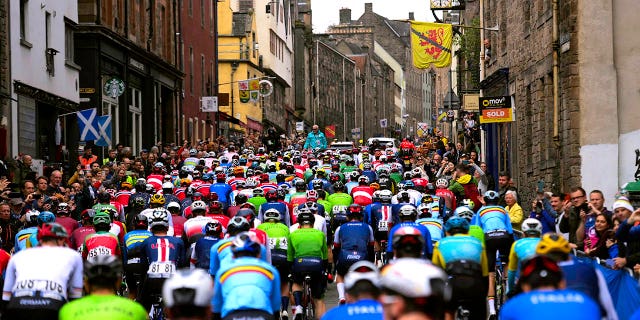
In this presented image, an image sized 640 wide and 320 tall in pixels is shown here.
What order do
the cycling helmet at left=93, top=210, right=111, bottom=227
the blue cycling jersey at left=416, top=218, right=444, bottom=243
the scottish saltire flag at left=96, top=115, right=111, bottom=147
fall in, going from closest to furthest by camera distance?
1. the cycling helmet at left=93, top=210, right=111, bottom=227
2. the blue cycling jersey at left=416, top=218, right=444, bottom=243
3. the scottish saltire flag at left=96, top=115, right=111, bottom=147

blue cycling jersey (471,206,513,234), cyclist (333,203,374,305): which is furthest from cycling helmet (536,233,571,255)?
cyclist (333,203,374,305)

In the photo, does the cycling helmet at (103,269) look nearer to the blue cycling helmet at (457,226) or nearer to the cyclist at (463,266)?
the cyclist at (463,266)

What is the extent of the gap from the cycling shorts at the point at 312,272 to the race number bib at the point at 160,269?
2333 mm

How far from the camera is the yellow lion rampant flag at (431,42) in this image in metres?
37.7

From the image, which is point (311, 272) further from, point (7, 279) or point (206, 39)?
point (206, 39)

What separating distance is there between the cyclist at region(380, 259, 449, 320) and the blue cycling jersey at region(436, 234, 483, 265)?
21.0ft

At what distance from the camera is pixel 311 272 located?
58.1ft

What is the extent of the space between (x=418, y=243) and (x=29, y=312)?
3248mm

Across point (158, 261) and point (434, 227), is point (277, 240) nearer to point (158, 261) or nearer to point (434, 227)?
point (434, 227)

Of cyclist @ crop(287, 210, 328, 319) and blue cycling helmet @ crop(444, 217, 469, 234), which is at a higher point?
blue cycling helmet @ crop(444, 217, 469, 234)

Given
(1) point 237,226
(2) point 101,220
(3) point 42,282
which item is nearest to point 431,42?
(2) point 101,220

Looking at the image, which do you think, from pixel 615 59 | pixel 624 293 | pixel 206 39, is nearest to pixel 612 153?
pixel 615 59

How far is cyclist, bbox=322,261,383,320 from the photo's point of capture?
344 inches

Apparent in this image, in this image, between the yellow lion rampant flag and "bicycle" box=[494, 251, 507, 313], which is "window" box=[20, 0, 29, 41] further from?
"bicycle" box=[494, 251, 507, 313]
